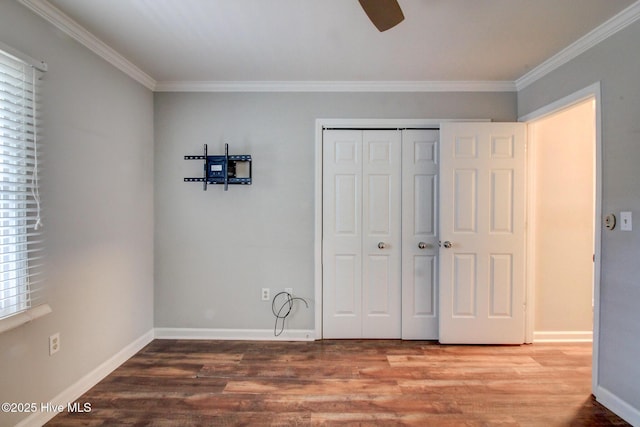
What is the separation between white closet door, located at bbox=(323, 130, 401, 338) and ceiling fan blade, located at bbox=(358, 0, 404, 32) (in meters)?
1.48

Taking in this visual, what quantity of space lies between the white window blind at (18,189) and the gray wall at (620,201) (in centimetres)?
352

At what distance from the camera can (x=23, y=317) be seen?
1.66 m

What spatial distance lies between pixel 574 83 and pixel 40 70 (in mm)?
3569

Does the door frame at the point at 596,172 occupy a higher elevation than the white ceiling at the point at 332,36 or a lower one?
lower

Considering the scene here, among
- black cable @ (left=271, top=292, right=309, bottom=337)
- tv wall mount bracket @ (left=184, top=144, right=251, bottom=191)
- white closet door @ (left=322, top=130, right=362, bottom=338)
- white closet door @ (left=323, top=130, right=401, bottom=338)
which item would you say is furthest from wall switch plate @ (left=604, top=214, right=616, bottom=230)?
tv wall mount bracket @ (left=184, top=144, right=251, bottom=191)

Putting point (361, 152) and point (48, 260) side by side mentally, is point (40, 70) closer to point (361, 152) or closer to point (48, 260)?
point (48, 260)

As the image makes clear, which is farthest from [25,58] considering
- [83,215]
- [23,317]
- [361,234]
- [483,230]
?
[483,230]

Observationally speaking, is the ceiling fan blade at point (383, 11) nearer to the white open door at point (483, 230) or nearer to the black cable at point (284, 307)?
the white open door at point (483, 230)

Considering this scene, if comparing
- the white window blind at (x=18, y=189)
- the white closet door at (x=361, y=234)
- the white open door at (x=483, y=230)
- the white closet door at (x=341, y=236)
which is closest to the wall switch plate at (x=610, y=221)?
the white open door at (x=483, y=230)

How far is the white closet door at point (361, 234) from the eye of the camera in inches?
116

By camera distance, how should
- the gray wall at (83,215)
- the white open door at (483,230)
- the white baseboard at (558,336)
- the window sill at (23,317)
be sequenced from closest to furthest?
the window sill at (23,317) < the gray wall at (83,215) < the white open door at (483,230) < the white baseboard at (558,336)

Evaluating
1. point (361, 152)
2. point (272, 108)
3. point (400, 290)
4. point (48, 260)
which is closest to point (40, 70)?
point (48, 260)

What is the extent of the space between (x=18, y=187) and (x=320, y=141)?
85.2 inches

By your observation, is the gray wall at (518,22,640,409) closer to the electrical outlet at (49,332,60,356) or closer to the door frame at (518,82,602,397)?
the door frame at (518,82,602,397)
